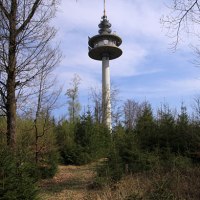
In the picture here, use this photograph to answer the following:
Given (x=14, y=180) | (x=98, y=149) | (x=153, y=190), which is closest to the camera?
(x=14, y=180)

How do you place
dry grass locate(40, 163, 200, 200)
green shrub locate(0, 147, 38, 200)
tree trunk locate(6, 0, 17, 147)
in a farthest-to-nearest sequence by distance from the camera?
tree trunk locate(6, 0, 17, 147) < dry grass locate(40, 163, 200, 200) < green shrub locate(0, 147, 38, 200)

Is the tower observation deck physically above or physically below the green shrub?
above

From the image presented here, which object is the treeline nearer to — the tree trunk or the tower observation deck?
the tree trunk

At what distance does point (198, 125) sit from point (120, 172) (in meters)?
5.71

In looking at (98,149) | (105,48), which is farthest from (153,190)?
(105,48)

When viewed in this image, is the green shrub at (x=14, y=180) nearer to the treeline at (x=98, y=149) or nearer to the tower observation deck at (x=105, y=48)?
the treeline at (x=98, y=149)

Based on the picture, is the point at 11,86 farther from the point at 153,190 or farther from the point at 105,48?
the point at 105,48

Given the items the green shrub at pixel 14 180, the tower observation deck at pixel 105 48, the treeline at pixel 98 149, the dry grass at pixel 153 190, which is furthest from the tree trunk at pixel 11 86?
the tower observation deck at pixel 105 48

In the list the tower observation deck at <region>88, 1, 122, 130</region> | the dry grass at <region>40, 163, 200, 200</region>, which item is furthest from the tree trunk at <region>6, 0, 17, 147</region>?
the tower observation deck at <region>88, 1, 122, 130</region>

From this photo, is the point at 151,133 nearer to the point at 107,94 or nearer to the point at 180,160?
the point at 180,160

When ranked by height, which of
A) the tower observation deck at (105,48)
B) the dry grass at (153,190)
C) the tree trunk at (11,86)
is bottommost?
the dry grass at (153,190)

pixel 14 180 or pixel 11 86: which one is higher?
pixel 11 86

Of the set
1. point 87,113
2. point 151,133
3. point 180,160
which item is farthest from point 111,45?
point 180,160

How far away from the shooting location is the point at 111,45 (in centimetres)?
4850
